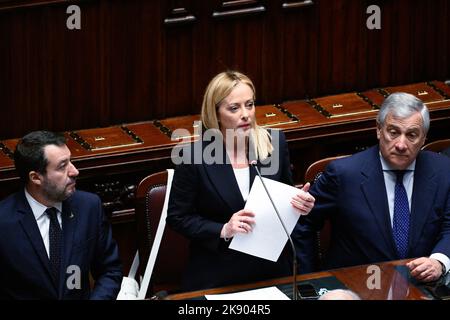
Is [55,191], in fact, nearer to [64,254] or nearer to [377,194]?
[64,254]

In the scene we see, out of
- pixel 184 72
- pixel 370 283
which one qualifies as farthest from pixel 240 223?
pixel 184 72

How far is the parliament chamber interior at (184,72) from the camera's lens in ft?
19.2

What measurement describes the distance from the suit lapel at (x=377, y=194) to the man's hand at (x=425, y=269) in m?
0.28

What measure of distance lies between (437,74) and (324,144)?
1.02m

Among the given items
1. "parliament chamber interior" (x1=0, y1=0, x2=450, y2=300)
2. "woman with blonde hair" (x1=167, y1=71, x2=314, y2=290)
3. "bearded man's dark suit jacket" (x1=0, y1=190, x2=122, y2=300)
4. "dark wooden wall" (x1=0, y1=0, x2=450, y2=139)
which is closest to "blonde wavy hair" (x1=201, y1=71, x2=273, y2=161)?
"woman with blonde hair" (x1=167, y1=71, x2=314, y2=290)

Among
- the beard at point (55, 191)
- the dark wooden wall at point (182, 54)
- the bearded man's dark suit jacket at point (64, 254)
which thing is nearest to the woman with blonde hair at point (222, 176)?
the bearded man's dark suit jacket at point (64, 254)

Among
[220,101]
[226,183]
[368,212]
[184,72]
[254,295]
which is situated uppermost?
[220,101]

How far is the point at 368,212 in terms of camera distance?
4875 millimetres

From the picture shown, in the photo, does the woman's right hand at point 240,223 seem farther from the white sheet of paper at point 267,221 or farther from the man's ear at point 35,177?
the man's ear at point 35,177

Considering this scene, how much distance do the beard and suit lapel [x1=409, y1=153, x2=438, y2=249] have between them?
138cm

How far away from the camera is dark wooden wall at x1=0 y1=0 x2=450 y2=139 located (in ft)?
19.3

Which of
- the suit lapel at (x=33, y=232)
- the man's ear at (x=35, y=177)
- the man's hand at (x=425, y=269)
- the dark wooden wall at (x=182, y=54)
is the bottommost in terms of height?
the man's hand at (x=425, y=269)

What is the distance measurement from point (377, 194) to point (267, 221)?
612mm

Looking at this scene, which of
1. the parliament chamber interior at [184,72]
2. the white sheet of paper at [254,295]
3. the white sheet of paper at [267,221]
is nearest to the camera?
the white sheet of paper at [254,295]
